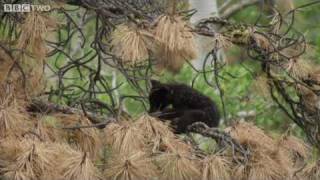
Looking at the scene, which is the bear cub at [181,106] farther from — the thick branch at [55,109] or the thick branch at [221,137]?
the thick branch at [55,109]

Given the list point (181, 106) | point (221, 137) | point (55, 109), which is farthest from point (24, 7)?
point (181, 106)

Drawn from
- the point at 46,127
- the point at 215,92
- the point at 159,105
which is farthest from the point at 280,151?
the point at 215,92

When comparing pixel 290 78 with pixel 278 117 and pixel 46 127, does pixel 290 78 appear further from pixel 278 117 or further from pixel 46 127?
pixel 278 117

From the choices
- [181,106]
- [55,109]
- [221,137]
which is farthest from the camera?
[181,106]

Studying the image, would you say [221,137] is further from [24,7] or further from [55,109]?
[24,7]

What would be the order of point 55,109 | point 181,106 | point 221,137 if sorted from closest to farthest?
point 221,137
point 55,109
point 181,106

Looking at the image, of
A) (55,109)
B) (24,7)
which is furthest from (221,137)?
(24,7)

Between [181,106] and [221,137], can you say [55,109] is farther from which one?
[181,106]

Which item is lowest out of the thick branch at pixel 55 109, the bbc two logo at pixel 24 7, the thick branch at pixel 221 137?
the thick branch at pixel 221 137

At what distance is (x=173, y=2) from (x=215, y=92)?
3.00 metres

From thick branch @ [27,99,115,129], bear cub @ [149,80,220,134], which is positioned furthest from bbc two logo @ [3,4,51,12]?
bear cub @ [149,80,220,134]

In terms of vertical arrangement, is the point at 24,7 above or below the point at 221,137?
above

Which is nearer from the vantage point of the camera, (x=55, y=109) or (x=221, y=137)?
(x=221, y=137)

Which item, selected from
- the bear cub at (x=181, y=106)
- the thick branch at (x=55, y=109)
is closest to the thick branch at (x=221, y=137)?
the bear cub at (x=181, y=106)
